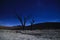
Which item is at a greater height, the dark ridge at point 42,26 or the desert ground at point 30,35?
the dark ridge at point 42,26

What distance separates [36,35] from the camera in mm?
2010

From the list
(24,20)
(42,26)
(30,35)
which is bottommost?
(30,35)

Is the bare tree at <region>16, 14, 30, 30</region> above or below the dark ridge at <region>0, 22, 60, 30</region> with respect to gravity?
above

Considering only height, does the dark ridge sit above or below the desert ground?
above

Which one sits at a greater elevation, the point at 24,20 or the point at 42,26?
the point at 24,20

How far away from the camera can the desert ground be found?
1967mm

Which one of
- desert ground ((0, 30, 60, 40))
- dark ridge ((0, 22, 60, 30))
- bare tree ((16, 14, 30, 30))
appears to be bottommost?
desert ground ((0, 30, 60, 40))

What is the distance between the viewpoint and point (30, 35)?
79.7 inches

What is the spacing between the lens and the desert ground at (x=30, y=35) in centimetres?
197

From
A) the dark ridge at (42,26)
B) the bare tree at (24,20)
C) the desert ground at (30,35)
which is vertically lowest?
the desert ground at (30,35)

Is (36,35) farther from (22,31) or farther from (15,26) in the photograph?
(15,26)

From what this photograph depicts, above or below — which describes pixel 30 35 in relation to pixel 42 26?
below

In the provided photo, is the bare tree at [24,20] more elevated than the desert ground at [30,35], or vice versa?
the bare tree at [24,20]

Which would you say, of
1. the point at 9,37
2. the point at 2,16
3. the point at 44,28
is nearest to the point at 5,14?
the point at 2,16
